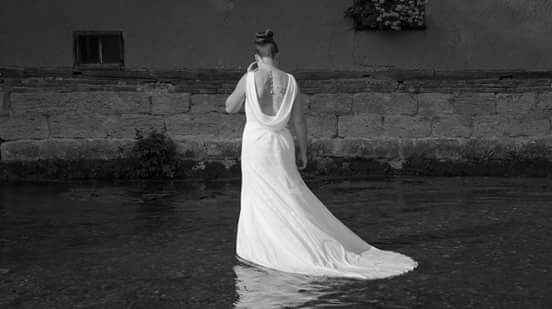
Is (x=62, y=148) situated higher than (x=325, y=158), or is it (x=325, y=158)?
(x=62, y=148)

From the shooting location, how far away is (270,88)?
7074 millimetres

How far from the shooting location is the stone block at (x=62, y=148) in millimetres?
12086

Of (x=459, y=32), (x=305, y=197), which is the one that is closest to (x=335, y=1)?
(x=459, y=32)

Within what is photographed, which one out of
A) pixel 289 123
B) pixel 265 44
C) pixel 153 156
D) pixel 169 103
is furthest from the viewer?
pixel 169 103

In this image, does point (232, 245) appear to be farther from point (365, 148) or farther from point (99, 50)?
point (99, 50)

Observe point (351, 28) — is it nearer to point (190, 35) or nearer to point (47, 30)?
point (190, 35)

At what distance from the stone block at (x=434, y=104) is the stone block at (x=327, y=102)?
98 cm

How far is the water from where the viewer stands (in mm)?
5977

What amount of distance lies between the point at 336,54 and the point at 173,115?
279 cm

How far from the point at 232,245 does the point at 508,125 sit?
5.90m

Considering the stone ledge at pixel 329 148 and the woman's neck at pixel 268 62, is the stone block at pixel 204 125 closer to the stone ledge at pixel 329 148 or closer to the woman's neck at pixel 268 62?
the stone ledge at pixel 329 148

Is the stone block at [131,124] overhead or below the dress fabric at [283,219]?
overhead

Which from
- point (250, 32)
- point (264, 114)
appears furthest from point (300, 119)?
point (250, 32)

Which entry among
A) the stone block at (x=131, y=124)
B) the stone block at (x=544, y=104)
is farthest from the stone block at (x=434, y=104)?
the stone block at (x=131, y=124)
